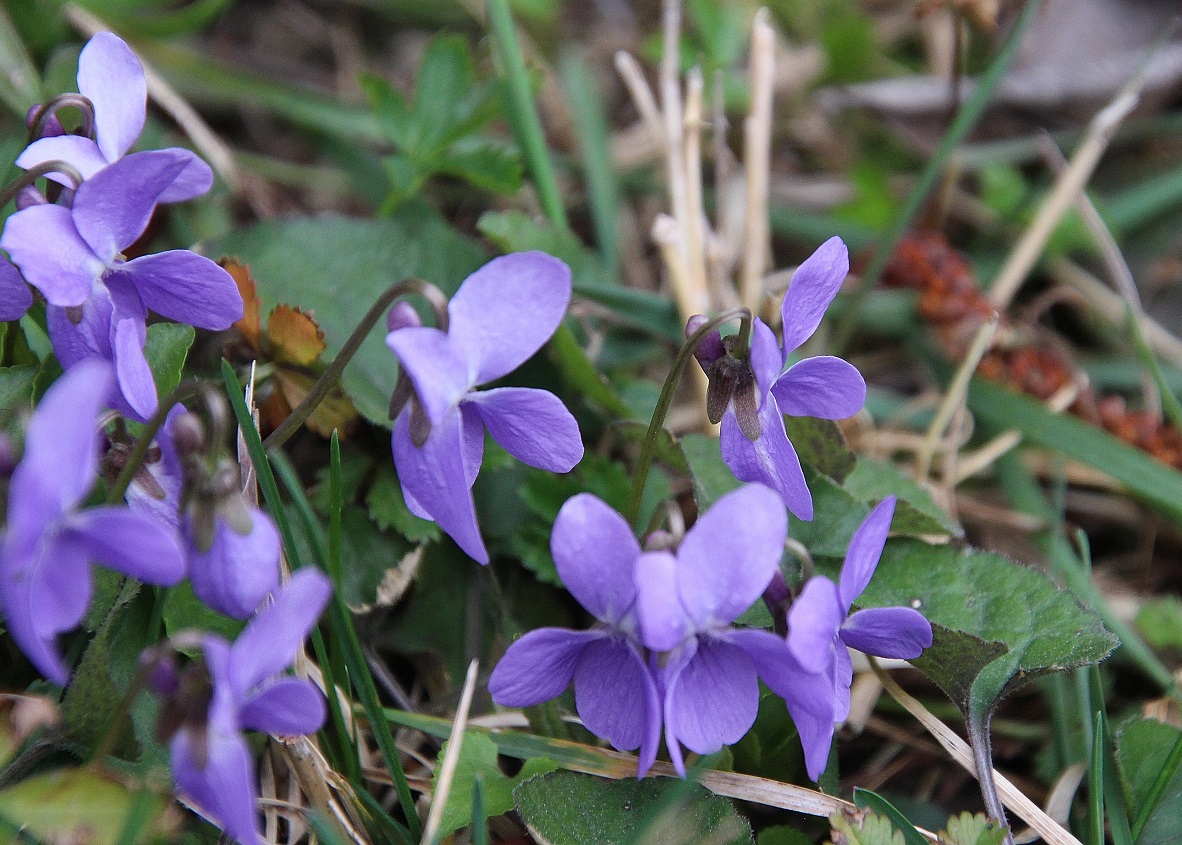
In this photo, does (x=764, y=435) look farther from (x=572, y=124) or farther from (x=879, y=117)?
(x=879, y=117)

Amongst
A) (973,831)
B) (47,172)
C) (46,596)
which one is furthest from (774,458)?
(47,172)

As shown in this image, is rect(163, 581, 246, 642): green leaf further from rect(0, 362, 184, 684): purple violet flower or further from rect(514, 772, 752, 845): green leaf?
rect(514, 772, 752, 845): green leaf

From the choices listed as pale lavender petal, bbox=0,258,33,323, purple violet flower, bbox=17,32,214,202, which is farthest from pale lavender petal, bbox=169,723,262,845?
purple violet flower, bbox=17,32,214,202

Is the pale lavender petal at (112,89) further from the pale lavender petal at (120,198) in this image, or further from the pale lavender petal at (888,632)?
the pale lavender petal at (888,632)

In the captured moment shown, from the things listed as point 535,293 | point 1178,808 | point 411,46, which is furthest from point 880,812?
point 411,46

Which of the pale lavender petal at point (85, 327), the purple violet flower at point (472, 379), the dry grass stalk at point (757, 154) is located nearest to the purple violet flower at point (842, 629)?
the purple violet flower at point (472, 379)

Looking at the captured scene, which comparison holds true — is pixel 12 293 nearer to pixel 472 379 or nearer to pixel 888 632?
pixel 472 379
